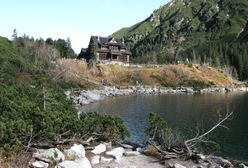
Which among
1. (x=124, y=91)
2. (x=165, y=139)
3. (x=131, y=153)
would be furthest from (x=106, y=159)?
(x=124, y=91)

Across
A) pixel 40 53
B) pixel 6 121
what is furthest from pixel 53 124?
pixel 40 53

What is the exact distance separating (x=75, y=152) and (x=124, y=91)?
86.7 m

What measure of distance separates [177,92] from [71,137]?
94.6 meters

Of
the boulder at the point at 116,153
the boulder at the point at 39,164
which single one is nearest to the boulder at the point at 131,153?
the boulder at the point at 116,153

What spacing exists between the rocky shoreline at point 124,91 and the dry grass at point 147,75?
4.79 metres

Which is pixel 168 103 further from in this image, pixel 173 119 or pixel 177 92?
pixel 177 92

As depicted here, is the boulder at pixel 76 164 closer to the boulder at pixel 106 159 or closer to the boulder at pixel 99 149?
the boulder at pixel 106 159

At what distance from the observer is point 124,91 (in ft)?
381

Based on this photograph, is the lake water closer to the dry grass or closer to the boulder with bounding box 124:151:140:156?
the boulder with bounding box 124:151:140:156

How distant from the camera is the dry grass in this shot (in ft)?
411

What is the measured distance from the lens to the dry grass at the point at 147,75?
4926 inches

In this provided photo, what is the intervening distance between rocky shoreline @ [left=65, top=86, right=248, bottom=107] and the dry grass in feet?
15.7

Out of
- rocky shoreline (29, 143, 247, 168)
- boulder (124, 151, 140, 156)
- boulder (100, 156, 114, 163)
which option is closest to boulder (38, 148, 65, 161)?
rocky shoreline (29, 143, 247, 168)

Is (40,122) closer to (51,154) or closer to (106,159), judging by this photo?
(51,154)
